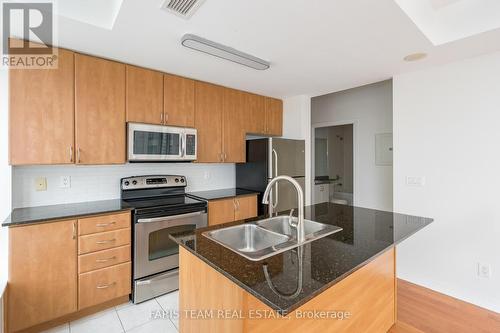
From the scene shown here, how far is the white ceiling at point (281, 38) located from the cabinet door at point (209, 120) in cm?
29

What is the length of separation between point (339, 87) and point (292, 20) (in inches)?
73.2

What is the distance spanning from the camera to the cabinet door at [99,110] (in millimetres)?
2227

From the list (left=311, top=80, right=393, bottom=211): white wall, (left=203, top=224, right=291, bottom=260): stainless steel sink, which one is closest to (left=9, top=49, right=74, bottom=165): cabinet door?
(left=203, top=224, right=291, bottom=260): stainless steel sink

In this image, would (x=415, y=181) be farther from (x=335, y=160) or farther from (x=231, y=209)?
(x=335, y=160)

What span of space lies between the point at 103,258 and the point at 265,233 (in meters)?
1.57

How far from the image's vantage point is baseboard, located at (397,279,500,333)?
203cm

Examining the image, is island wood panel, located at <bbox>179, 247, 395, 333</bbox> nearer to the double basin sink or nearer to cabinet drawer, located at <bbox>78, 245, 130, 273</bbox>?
the double basin sink

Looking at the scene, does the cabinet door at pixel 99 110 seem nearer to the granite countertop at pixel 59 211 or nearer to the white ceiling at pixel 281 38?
the white ceiling at pixel 281 38

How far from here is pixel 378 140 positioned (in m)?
3.86

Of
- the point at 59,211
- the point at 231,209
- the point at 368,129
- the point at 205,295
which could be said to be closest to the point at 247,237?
the point at 205,295

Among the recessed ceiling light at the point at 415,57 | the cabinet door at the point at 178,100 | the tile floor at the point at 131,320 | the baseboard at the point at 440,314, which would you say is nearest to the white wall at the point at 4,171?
the tile floor at the point at 131,320

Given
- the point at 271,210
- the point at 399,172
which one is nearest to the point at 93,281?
the point at 271,210

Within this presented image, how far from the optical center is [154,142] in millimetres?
2602

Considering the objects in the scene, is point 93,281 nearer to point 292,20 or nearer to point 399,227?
point 399,227
